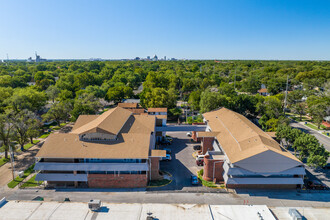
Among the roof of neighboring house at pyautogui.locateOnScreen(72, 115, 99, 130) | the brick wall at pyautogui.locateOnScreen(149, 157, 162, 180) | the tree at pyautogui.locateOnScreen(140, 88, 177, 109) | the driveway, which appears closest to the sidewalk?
the roof of neighboring house at pyautogui.locateOnScreen(72, 115, 99, 130)

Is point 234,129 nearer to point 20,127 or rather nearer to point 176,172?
point 176,172

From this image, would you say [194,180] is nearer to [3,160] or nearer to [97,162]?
[97,162]

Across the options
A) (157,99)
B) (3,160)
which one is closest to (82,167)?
(3,160)

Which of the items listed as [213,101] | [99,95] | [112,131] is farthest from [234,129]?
[99,95]

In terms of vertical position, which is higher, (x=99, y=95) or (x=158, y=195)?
(x=99, y=95)

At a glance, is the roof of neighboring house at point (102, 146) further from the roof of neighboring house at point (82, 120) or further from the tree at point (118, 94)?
the tree at point (118, 94)

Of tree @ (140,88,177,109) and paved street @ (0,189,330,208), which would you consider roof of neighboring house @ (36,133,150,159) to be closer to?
paved street @ (0,189,330,208)

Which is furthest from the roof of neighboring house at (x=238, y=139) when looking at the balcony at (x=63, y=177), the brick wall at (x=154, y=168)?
the balcony at (x=63, y=177)
